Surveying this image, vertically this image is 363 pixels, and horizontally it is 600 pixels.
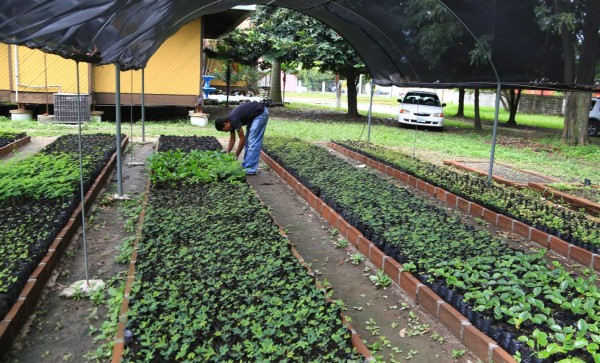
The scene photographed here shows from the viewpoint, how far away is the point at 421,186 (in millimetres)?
7574

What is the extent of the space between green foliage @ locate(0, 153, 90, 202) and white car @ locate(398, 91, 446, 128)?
12679 millimetres

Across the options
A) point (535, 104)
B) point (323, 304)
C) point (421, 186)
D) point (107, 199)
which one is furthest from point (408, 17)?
point (535, 104)

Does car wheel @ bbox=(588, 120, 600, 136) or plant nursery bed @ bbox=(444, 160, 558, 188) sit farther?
car wheel @ bbox=(588, 120, 600, 136)

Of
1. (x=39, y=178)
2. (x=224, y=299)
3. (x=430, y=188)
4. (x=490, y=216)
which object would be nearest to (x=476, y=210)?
(x=490, y=216)

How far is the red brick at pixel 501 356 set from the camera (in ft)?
9.07

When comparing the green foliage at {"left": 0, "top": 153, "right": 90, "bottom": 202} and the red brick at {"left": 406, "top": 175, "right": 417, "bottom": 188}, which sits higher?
the green foliage at {"left": 0, "top": 153, "right": 90, "bottom": 202}

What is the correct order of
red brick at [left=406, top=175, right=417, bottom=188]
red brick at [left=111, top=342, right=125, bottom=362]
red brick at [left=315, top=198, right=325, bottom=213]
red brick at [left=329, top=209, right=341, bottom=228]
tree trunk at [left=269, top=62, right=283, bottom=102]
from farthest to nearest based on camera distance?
tree trunk at [left=269, top=62, right=283, bottom=102] < red brick at [left=406, top=175, right=417, bottom=188] < red brick at [left=315, top=198, right=325, bottom=213] < red brick at [left=329, top=209, right=341, bottom=228] < red brick at [left=111, top=342, right=125, bottom=362]

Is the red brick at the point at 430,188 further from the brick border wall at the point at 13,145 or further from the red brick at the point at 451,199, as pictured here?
the brick border wall at the point at 13,145

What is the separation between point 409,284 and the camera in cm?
386

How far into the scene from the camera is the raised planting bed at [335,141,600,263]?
5.08 m

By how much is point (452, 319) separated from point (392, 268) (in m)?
0.91

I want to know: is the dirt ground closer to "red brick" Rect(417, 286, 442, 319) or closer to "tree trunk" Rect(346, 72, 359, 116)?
"red brick" Rect(417, 286, 442, 319)

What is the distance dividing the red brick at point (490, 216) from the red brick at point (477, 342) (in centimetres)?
308

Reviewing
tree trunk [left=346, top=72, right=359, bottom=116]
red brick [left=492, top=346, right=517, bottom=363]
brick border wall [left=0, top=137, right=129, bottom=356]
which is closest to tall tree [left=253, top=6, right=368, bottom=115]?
tree trunk [left=346, top=72, right=359, bottom=116]
